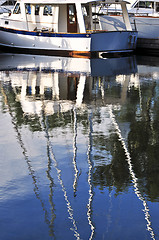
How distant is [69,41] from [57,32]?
99 cm

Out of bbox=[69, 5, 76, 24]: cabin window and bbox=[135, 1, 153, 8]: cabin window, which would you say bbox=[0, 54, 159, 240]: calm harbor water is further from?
bbox=[135, 1, 153, 8]: cabin window

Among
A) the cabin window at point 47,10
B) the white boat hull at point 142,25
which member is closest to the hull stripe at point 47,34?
the cabin window at point 47,10

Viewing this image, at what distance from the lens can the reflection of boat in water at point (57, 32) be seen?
29.6m

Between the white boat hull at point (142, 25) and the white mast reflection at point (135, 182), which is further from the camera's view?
the white boat hull at point (142, 25)

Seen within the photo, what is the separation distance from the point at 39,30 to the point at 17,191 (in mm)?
25804

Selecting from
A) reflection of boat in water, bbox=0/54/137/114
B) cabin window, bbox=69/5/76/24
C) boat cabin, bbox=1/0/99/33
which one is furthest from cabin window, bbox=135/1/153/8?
reflection of boat in water, bbox=0/54/137/114

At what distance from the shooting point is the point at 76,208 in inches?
250

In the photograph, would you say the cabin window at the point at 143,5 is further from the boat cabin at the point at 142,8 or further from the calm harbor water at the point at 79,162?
the calm harbor water at the point at 79,162

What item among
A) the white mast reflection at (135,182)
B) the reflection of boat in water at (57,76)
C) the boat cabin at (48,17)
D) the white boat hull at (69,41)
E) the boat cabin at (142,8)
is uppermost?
the boat cabin at (142,8)

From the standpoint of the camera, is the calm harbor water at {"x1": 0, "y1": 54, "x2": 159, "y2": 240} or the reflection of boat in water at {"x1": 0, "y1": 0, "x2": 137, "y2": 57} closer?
the calm harbor water at {"x1": 0, "y1": 54, "x2": 159, "y2": 240}

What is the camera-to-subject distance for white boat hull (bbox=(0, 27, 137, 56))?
2944 centimetres

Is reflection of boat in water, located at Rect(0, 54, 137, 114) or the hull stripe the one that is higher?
the hull stripe

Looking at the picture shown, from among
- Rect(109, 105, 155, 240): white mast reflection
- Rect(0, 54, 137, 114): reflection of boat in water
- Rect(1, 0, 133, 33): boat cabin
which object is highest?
Rect(1, 0, 133, 33): boat cabin

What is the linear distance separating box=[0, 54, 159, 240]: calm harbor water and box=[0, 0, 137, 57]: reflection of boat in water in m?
13.0
